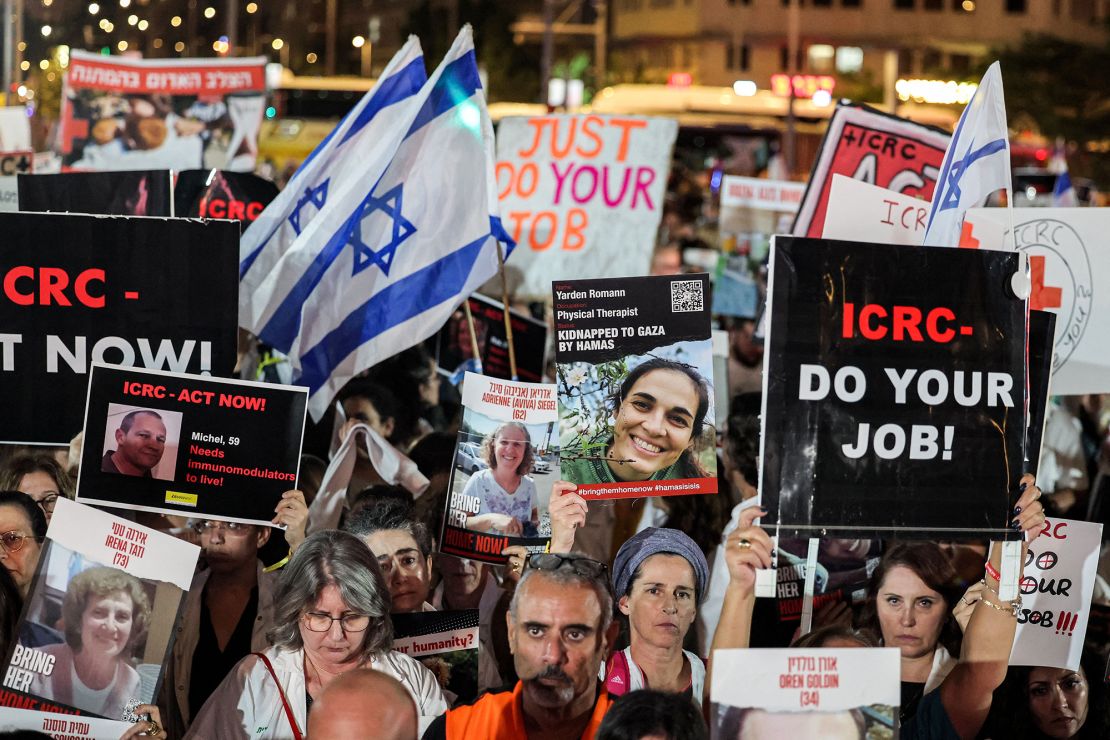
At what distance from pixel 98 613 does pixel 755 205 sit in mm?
9100

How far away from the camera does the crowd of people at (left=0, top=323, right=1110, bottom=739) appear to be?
4.28 metres

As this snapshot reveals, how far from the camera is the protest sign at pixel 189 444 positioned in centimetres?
499

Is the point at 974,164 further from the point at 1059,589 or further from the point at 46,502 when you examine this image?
the point at 46,502

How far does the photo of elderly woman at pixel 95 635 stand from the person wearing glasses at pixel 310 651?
256 mm

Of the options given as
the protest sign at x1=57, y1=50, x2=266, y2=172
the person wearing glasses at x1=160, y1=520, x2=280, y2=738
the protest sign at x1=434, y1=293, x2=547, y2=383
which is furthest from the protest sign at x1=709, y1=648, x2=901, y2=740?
the protest sign at x1=57, y1=50, x2=266, y2=172

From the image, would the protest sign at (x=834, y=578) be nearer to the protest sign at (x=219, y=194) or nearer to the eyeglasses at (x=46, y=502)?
the eyeglasses at (x=46, y=502)

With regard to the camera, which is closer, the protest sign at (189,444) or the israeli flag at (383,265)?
the protest sign at (189,444)

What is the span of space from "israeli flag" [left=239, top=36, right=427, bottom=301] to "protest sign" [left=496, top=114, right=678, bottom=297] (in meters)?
2.19

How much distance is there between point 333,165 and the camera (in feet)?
23.3

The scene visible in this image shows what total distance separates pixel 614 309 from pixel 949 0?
7746cm

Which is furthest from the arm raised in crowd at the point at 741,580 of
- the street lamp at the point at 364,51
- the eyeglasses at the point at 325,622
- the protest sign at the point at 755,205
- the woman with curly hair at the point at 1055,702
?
the street lamp at the point at 364,51

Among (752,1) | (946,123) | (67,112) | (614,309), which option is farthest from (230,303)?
(752,1)

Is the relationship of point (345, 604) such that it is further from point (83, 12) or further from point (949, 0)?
point (949, 0)

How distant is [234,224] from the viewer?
5.54 meters
